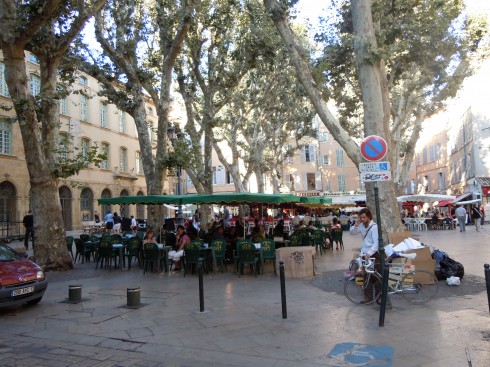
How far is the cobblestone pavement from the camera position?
5.12 meters

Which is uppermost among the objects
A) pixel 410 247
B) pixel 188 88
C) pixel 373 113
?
pixel 188 88

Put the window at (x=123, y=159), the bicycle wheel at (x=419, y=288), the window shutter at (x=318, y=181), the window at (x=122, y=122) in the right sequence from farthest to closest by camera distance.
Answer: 1. the window shutter at (x=318, y=181)
2. the window at (x=122, y=122)
3. the window at (x=123, y=159)
4. the bicycle wheel at (x=419, y=288)

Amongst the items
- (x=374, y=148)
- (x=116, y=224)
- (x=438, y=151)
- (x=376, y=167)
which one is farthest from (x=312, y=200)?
(x=438, y=151)

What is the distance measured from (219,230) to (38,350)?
7456 mm

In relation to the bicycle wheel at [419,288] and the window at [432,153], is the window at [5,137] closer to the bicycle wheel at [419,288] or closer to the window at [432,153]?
the bicycle wheel at [419,288]

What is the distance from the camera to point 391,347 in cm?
527

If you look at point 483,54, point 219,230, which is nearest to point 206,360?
point 219,230

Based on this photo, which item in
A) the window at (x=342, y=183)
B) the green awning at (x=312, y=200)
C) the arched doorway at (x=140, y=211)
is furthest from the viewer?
the window at (x=342, y=183)

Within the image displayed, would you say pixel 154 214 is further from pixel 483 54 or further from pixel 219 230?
pixel 483 54

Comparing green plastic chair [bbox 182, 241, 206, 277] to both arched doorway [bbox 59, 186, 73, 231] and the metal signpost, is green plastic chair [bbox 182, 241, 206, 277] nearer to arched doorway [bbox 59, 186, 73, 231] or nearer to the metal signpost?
the metal signpost

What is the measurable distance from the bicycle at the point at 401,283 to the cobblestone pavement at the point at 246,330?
0.63 feet

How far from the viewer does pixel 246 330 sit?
621cm

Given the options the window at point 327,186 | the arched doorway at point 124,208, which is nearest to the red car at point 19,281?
the arched doorway at point 124,208

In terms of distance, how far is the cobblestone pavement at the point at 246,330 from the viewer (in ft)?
16.8
